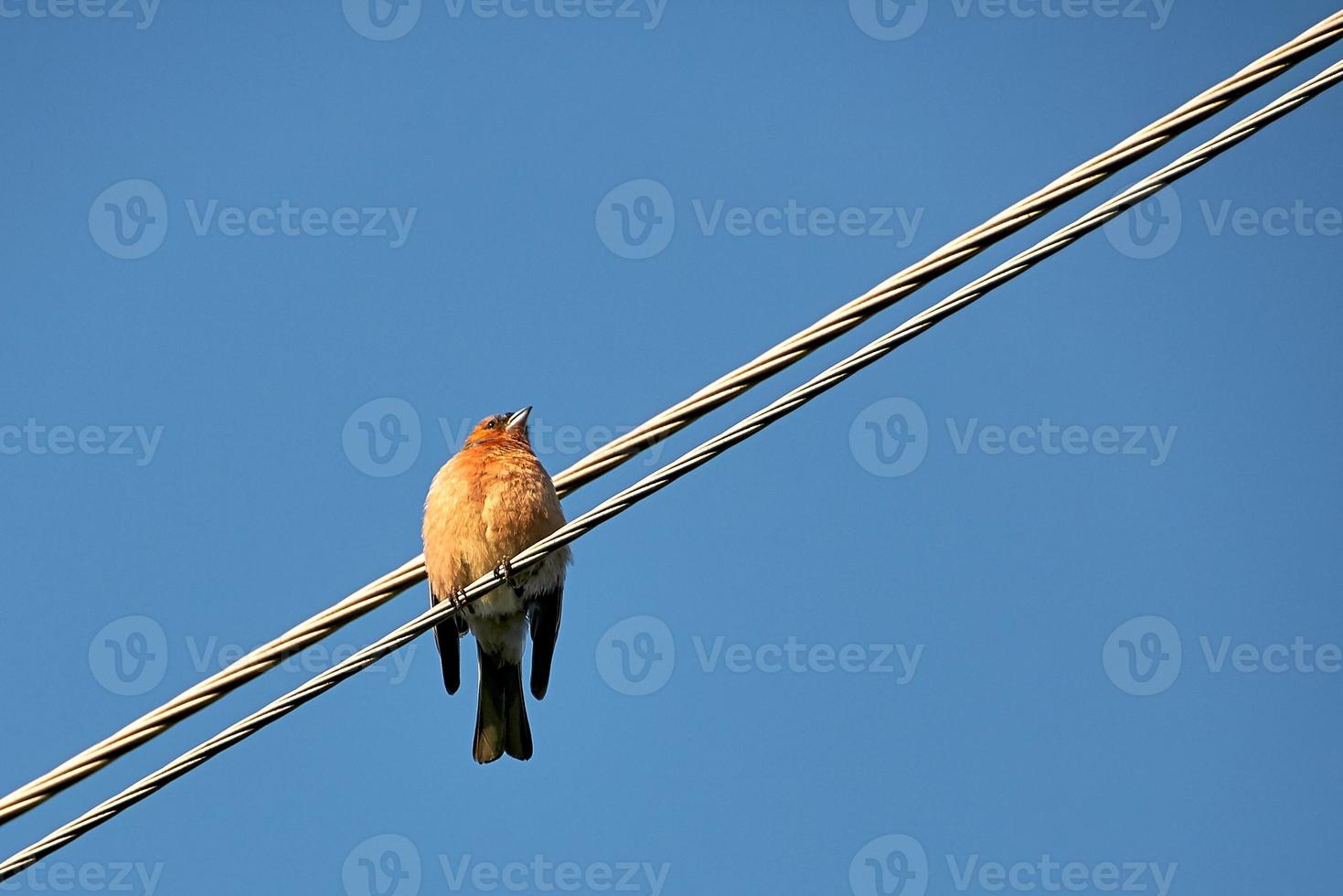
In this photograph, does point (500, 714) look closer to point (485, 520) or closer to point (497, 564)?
point (497, 564)

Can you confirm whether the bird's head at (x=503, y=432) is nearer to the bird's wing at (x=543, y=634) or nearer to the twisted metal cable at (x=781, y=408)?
the bird's wing at (x=543, y=634)

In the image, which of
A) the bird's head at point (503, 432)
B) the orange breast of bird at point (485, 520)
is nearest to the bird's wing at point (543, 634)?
the orange breast of bird at point (485, 520)

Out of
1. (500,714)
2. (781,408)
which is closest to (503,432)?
(500,714)

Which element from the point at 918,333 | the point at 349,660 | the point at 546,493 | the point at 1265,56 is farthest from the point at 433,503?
the point at 1265,56

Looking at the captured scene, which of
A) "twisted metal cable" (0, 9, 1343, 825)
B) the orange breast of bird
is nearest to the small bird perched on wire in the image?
the orange breast of bird

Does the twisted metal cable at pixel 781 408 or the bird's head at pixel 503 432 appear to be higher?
the bird's head at pixel 503 432

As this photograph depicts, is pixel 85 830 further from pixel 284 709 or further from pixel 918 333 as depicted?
pixel 918 333

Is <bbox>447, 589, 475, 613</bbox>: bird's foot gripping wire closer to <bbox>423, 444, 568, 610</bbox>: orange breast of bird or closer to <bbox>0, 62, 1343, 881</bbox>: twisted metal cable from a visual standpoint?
<bbox>423, 444, 568, 610</bbox>: orange breast of bird

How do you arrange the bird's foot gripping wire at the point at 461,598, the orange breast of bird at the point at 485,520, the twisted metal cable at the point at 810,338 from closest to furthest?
the twisted metal cable at the point at 810,338, the bird's foot gripping wire at the point at 461,598, the orange breast of bird at the point at 485,520
